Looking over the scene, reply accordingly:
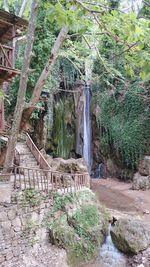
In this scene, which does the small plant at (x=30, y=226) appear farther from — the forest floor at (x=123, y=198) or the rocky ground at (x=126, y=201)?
the forest floor at (x=123, y=198)

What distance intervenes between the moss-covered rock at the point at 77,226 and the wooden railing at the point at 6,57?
410cm

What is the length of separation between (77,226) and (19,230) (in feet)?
5.94

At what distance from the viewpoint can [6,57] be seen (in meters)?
7.04

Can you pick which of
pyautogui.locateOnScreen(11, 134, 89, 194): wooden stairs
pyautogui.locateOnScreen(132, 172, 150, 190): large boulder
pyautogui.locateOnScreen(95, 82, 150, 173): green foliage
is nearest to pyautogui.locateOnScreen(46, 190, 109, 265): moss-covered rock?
pyautogui.locateOnScreen(11, 134, 89, 194): wooden stairs

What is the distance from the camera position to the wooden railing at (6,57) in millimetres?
7031

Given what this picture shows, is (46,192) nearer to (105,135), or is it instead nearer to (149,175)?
(149,175)

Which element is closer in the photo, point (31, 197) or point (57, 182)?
point (31, 197)

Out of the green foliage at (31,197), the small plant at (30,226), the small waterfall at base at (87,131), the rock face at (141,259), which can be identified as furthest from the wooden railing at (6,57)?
the small waterfall at base at (87,131)

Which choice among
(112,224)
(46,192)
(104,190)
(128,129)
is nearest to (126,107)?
(128,129)

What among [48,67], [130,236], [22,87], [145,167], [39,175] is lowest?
[130,236]

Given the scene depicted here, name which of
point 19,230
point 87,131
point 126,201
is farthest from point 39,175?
point 87,131

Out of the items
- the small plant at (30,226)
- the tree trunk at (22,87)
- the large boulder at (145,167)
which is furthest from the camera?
the large boulder at (145,167)

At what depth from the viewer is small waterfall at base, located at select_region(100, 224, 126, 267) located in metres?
7.12

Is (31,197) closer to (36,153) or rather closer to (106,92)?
(36,153)
